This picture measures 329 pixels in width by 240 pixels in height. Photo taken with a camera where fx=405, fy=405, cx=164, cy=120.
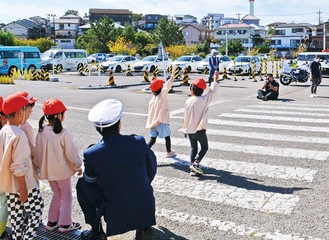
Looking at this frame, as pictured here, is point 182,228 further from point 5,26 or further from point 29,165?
point 5,26

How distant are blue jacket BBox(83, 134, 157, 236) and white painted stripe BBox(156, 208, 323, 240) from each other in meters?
1.33

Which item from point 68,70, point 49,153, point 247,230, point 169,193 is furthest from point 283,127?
point 68,70

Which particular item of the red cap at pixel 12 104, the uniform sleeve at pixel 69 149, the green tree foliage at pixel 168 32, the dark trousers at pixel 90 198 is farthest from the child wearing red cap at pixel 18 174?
the green tree foliage at pixel 168 32

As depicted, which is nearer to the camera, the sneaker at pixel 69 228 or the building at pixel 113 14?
the sneaker at pixel 69 228

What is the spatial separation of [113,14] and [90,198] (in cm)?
11218

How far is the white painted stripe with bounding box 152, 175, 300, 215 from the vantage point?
16.1 ft

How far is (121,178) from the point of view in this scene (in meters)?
3.21

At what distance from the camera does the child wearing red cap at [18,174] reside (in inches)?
138

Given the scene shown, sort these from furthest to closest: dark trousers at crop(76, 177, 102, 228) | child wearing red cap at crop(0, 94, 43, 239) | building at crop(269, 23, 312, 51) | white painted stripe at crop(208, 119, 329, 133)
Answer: building at crop(269, 23, 312, 51), white painted stripe at crop(208, 119, 329, 133), child wearing red cap at crop(0, 94, 43, 239), dark trousers at crop(76, 177, 102, 228)

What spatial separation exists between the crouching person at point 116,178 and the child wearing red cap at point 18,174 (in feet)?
2.00

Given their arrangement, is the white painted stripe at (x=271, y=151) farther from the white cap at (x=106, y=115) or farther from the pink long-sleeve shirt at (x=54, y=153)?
the white cap at (x=106, y=115)

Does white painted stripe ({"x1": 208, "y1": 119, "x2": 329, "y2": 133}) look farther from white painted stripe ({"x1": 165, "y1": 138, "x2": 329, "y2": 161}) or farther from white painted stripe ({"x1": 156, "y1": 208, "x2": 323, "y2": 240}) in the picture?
white painted stripe ({"x1": 156, "y1": 208, "x2": 323, "y2": 240})

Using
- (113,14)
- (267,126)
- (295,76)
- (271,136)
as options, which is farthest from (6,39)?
(113,14)

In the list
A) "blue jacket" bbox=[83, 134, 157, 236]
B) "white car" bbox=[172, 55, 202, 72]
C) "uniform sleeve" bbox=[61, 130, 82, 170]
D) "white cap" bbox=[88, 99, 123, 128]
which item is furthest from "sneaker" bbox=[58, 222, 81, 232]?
"white car" bbox=[172, 55, 202, 72]
